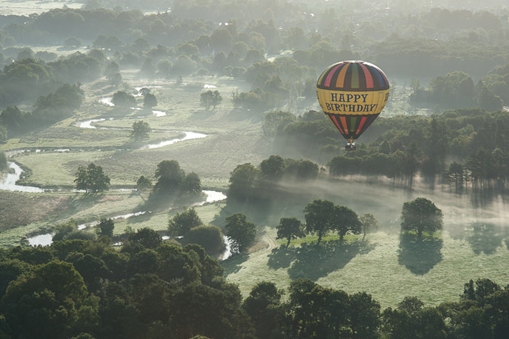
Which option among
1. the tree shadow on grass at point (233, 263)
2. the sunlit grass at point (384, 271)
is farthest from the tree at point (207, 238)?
the sunlit grass at point (384, 271)

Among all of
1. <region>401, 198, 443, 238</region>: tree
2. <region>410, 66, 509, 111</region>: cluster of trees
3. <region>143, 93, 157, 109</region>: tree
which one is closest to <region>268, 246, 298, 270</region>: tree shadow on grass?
<region>401, 198, 443, 238</region>: tree

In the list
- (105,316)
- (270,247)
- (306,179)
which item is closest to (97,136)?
(306,179)

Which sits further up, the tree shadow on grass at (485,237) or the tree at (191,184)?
the tree at (191,184)

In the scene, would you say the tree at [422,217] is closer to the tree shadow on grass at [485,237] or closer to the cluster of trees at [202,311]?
the tree shadow on grass at [485,237]

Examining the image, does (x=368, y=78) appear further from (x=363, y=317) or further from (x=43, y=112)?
(x=43, y=112)

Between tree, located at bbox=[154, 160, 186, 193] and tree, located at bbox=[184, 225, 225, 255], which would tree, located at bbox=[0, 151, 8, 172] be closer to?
tree, located at bbox=[154, 160, 186, 193]

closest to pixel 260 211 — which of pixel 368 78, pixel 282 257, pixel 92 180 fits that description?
pixel 282 257
